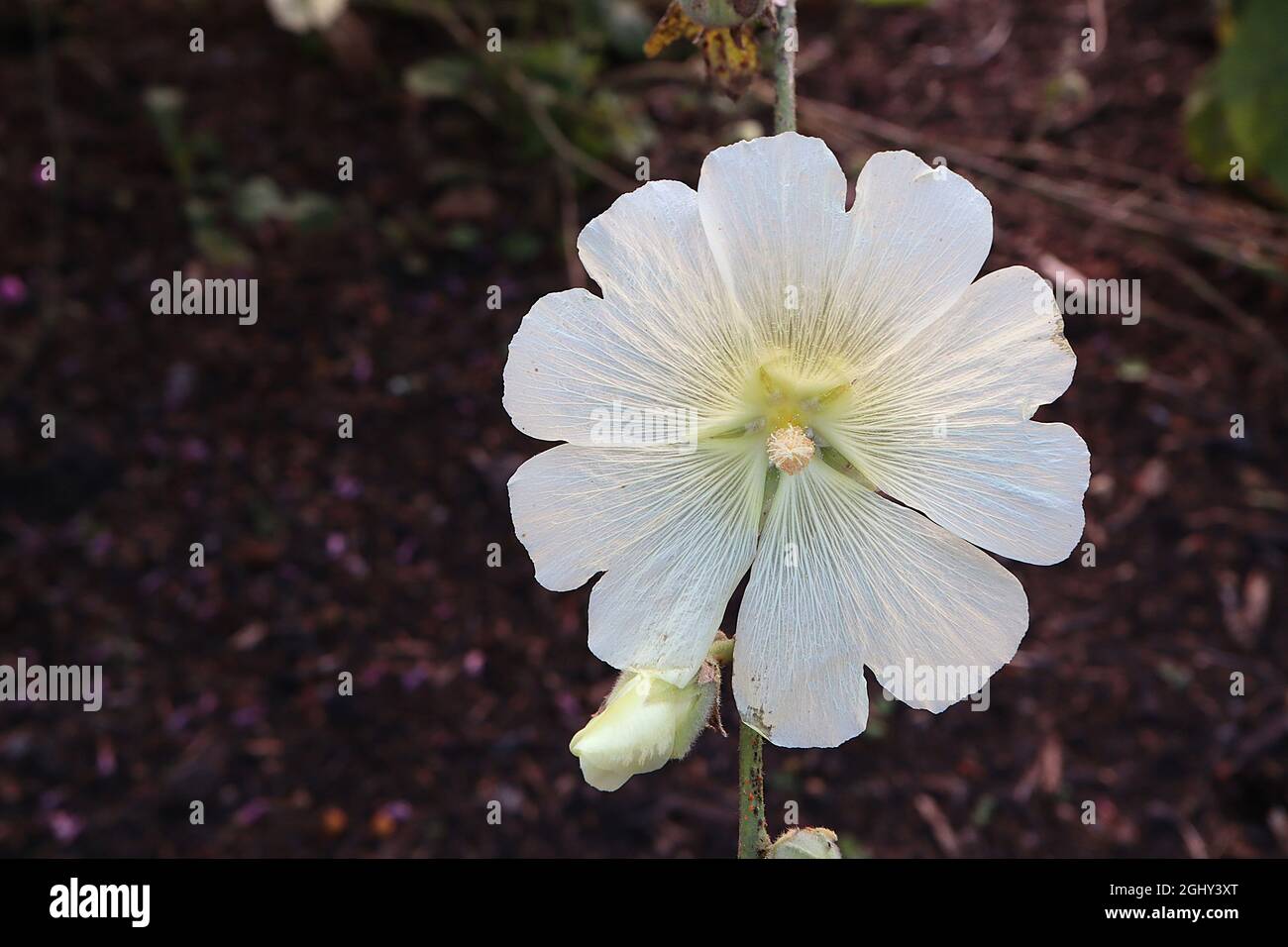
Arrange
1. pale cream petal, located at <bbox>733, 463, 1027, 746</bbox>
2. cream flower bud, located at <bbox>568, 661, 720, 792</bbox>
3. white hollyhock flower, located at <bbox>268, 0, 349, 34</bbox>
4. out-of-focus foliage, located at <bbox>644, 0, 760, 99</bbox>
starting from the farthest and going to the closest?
white hollyhock flower, located at <bbox>268, 0, 349, 34</bbox>
out-of-focus foliage, located at <bbox>644, 0, 760, 99</bbox>
pale cream petal, located at <bbox>733, 463, 1027, 746</bbox>
cream flower bud, located at <bbox>568, 661, 720, 792</bbox>

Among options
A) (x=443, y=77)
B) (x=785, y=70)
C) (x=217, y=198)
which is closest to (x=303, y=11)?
(x=443, y=77)

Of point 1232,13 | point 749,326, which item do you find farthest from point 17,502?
point 1232,13

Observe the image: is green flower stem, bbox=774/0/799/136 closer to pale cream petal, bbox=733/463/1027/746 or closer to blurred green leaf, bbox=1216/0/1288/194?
pale cream petal, bbox=733/463/1027/746

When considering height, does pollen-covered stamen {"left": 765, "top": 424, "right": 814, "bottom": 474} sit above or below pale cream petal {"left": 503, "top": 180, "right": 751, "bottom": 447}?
below

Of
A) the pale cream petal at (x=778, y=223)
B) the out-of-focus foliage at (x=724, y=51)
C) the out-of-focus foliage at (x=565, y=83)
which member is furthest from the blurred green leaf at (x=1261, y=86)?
the pale cream petal at (x=778, y=223)

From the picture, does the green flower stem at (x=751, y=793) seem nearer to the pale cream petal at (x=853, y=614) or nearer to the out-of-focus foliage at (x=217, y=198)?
the pale cream petal at (x=853, y=614)

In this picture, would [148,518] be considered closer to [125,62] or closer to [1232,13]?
[125,62]

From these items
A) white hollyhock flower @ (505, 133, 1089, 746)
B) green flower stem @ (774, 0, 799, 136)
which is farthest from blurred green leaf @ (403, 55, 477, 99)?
white hollyhock flower @ (505, 133, 1089, 746)
